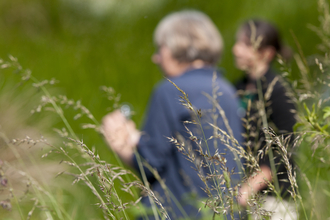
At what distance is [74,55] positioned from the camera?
4.57 metres

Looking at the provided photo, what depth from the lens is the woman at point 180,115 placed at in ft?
5.02

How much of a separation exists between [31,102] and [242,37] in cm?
230

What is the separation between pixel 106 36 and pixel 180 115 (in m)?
3.93

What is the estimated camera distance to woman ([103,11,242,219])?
1530 millimetres

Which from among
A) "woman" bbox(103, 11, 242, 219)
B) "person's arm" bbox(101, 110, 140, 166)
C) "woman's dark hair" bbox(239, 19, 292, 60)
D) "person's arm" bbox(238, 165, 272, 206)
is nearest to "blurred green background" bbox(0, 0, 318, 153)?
"woman's dark hair" bbox(239, 19, 292, 60)

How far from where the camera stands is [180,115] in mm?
1575

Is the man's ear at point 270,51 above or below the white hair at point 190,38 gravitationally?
below

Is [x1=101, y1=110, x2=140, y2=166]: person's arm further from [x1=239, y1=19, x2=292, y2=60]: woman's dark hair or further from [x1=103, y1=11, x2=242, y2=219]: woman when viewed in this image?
[x1=239, y1=19, x2=292, y2=60]: woman's dark hair

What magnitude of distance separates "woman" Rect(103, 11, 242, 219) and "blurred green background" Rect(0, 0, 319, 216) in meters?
1.99

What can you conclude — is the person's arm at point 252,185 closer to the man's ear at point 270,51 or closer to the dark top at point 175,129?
the dark top at point 175,129

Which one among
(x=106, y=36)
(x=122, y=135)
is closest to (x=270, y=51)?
(x=122, y=135)

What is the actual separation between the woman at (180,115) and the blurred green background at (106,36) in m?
1.99

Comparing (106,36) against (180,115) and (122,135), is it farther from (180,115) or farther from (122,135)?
(180,115)

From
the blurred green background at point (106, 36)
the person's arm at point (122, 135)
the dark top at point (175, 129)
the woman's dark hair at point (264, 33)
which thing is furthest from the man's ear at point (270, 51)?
the blurred green background at point (106, 36)
